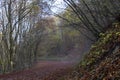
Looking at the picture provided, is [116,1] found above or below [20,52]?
above

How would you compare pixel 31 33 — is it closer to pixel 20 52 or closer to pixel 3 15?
pixel 20 52

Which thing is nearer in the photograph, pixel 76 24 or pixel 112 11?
pixel 112 11

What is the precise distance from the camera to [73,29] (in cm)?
2631

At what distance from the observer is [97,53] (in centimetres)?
1124

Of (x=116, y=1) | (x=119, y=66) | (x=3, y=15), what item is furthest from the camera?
(x=3, y=15)

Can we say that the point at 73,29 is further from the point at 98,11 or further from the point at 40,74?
the point at 98,11

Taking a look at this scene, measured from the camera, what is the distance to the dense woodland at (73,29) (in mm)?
9945

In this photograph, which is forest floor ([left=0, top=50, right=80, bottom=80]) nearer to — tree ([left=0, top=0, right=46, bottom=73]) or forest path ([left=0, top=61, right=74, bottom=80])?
forest path ([left=0, top=61, right=74, bottom=80])

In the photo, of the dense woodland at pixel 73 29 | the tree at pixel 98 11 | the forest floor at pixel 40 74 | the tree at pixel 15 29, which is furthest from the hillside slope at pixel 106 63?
the tree at pixel 15 29

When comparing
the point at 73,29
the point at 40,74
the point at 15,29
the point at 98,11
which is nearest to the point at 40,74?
the point at 40,74

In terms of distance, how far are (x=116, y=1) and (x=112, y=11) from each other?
0.68 meters

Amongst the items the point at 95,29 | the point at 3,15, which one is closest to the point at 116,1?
the point at 95,29

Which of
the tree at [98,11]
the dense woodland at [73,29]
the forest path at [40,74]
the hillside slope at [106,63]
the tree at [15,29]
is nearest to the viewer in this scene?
the hillside slope at [106,63]

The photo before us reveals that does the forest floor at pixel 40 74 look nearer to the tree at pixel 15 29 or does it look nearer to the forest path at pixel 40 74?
the forest path at pixel 40 74
